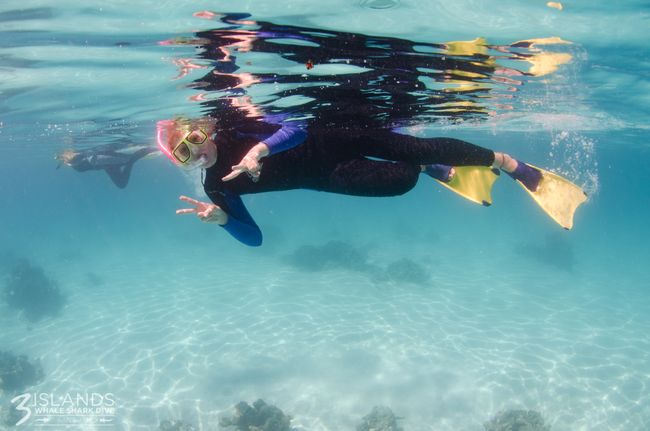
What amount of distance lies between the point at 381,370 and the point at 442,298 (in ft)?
26.0

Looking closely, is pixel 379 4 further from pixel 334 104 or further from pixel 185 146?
pixel 334 104

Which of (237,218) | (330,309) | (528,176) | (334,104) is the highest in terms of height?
(334,104)

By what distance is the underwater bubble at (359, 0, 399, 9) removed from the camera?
596 cm

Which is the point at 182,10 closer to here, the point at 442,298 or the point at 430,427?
the point at 430,427

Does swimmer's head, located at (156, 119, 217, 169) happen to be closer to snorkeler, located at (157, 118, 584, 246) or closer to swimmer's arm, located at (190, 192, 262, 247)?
snorkeler, located at (157, 118, 584, 246)

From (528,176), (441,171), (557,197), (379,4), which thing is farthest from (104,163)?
(557,197)

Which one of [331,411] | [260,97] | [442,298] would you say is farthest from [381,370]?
[260,97]

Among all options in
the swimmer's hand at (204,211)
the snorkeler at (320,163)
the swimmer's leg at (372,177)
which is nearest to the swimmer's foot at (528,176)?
the snorkeler at (320,163)

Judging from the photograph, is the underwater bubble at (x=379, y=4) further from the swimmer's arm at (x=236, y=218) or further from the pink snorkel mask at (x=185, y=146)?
the swimmer's arm at (x=236, y=218)

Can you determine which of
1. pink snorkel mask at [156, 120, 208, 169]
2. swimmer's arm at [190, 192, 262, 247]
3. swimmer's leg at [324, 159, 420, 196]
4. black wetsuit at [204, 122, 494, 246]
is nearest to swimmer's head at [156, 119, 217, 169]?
pink snorkel mask at [156, 120, 208, 169]

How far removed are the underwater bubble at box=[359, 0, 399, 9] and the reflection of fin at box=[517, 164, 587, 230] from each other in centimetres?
345

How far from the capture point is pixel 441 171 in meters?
6.57

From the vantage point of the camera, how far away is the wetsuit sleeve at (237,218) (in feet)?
18.5

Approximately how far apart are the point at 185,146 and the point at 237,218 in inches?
56.8
